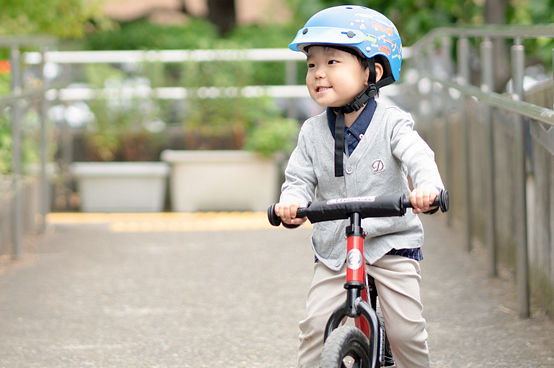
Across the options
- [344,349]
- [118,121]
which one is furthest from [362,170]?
[118,121]

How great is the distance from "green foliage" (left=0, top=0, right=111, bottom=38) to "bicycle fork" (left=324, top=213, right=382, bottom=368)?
5807 mm

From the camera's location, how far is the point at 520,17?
11.2m

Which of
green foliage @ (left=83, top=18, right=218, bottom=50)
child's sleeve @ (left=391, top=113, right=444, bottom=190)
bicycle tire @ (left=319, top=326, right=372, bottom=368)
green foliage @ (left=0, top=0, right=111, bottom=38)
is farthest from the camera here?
green foliage @ (left=83, top=18, right=218, bottom=50)

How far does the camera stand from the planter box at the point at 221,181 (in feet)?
29.3

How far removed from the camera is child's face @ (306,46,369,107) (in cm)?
277

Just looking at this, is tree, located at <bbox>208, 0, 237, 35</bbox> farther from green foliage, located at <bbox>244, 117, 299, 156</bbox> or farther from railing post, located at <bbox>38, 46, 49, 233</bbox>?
railing post, located at <bbox>38, 46, 49, 233</bbox>

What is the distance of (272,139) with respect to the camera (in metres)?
8.90

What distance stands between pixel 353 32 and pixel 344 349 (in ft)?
3.41

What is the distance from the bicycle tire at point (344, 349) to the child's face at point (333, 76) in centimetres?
79

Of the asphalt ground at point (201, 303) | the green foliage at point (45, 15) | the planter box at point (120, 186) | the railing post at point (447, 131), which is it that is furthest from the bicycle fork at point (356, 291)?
the planter box at point (120, 186)

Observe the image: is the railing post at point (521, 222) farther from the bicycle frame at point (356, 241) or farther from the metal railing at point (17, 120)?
the metal railing at point (17, 120)

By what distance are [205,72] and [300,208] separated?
7.29 meters

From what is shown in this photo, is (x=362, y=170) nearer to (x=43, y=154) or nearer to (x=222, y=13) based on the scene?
(x=43, y=154)

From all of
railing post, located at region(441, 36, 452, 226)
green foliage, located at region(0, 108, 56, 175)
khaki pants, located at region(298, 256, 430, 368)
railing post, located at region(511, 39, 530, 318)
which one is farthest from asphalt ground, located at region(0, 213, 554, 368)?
khaki pants, located at region(298, 256, 430, 368)
